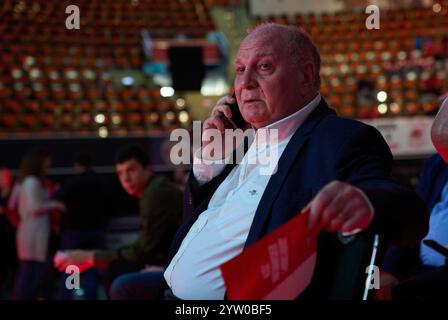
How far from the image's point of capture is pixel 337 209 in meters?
1.00

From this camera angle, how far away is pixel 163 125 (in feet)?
33.1

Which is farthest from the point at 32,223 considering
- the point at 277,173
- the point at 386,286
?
the point at 277,173

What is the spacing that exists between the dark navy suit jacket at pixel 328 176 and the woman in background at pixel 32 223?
431 centimetres

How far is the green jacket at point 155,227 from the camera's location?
3.19 m

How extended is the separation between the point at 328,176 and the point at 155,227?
194 cm

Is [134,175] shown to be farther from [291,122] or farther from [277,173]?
[277,173]

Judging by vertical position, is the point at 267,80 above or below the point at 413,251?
above

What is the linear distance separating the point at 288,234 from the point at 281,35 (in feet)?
2.37


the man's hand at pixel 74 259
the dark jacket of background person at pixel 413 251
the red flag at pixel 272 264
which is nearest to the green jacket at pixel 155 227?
the man's hand at pixel 74 259

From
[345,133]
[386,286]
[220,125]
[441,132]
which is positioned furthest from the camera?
[386,286]

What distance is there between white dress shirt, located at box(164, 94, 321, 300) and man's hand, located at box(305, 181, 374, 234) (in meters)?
0.50

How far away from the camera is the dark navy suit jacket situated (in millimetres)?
1207

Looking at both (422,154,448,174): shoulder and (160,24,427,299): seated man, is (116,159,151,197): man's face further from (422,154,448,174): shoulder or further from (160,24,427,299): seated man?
(160,24,427,299): seated man
